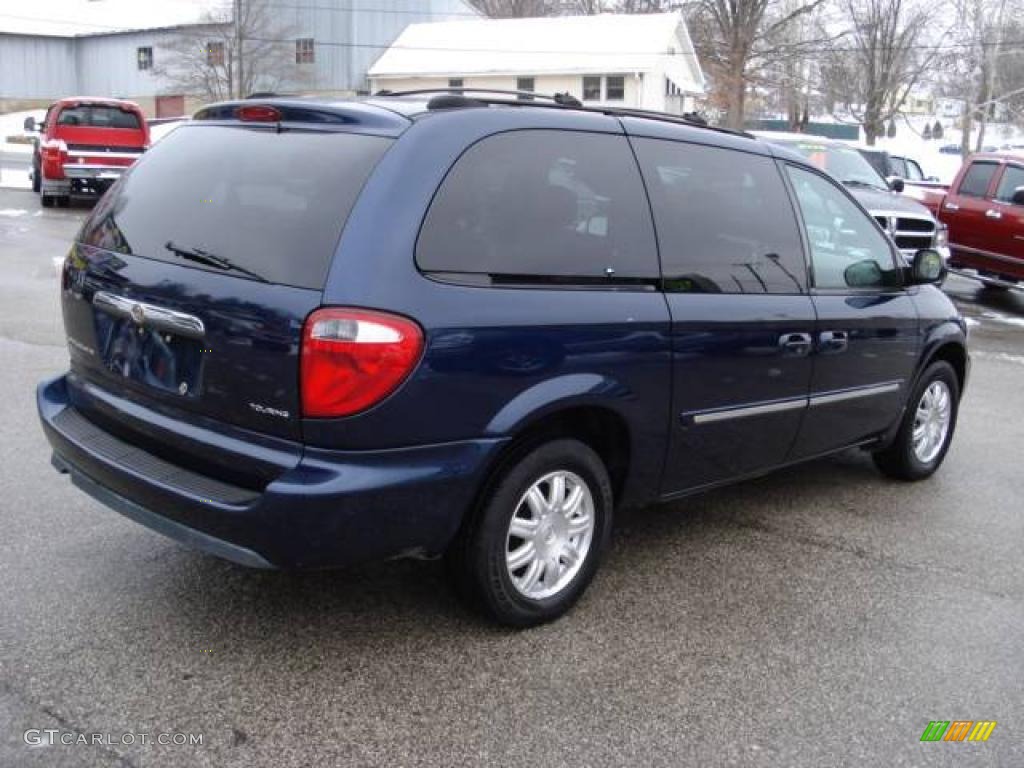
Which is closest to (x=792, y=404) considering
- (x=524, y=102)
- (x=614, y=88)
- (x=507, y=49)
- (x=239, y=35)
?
(x=524, y=102)

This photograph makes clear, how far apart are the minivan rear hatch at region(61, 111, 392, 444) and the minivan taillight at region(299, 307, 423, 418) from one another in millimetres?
49

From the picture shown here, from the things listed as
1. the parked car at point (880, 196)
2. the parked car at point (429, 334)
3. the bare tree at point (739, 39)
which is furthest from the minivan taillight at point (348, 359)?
the bare tree at point (739, 39)

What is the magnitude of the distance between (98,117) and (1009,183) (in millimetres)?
15922

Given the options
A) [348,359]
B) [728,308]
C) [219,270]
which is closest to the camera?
[348,359]

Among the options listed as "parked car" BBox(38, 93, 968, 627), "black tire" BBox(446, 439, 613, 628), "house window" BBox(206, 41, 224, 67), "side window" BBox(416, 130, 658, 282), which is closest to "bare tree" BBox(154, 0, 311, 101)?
"house window" BBox(206, 41, 224, 67)

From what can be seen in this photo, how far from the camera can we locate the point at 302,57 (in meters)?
47.7

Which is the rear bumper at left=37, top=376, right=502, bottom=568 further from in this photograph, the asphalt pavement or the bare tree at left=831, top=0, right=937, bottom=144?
the bare tree at left=831, top=0, right=937, bottom=144

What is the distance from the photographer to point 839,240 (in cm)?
501

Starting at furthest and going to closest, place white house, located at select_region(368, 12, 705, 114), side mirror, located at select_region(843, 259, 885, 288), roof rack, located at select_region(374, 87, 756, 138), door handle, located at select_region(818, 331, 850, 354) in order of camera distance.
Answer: white house, located at select_region(368, 12, 705, 114)
side mirror, located at select_region(843, 259, 885, 288)
door handle, located at select_region(818, 331, 850, 354)
roof rack, located at select_region(374, 87, 756, 138)

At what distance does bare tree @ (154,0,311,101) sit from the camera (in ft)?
A: 154

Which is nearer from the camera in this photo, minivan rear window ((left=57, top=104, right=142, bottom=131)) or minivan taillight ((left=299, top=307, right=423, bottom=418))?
minivan taillight ((left=299, top=307, right=423, bottom=418))

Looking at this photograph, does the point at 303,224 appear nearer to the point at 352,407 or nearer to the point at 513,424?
the point at 352,407

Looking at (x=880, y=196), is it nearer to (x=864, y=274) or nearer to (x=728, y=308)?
(x=864, y=274)

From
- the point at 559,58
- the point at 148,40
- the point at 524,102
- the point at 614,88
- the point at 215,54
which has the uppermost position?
the point at 148,40
